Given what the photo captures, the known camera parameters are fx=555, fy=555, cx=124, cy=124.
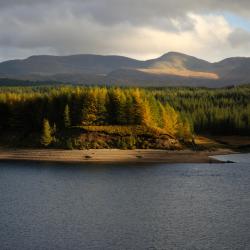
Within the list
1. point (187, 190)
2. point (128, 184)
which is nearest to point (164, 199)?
point (187, 190)

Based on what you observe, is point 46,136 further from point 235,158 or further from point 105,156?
point 235,158

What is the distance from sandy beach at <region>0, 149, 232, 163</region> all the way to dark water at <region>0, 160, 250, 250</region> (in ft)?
58.4

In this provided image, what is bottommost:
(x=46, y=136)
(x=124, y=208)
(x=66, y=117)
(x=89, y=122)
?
(x=124, y=208)

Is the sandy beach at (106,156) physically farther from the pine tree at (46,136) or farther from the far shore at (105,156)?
the pine tree at (46,136)

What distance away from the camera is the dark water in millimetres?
67438

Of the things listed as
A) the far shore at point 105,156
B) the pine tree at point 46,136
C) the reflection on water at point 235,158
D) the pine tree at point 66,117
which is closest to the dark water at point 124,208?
the far shore at point 105,156

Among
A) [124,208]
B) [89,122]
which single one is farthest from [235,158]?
[124,208]

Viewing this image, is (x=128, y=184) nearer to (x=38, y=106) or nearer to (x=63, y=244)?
(x=63, y=244)

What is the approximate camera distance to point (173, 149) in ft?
550

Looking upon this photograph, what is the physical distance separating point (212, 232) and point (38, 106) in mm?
119946

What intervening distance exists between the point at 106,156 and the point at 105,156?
28cm

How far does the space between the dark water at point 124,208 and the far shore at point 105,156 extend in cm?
1781

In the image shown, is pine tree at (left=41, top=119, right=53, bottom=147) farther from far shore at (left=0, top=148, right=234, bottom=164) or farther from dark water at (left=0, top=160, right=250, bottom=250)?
dark water at (left=0, top=160, right=250, bottom=250)

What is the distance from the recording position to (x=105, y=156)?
155375mm
